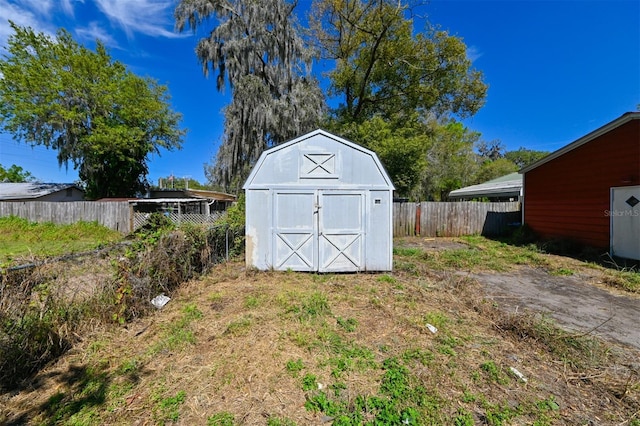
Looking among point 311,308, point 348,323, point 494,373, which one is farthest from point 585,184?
point 311,308

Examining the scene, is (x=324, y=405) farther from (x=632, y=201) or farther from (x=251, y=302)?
(x=632, y=201)

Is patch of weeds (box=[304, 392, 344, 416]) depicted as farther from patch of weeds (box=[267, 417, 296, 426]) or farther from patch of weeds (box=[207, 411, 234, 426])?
patch of weeds (box=[207, 411, 234, 426])

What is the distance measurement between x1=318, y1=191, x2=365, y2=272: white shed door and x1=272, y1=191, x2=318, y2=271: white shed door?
0.17 metres

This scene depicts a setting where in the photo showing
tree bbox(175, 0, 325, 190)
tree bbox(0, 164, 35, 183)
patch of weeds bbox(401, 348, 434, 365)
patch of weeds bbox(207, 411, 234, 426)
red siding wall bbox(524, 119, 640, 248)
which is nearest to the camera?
patch of weeds bbox(207, 411, 234, 426)

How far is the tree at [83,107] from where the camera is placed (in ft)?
51.4

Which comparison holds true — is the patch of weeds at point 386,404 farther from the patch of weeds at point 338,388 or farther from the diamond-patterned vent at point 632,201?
the diamond-patterned vent at point 632,201

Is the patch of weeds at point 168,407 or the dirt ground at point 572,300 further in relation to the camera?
the dirt ground at point 572,300

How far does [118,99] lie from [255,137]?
11.2 meters

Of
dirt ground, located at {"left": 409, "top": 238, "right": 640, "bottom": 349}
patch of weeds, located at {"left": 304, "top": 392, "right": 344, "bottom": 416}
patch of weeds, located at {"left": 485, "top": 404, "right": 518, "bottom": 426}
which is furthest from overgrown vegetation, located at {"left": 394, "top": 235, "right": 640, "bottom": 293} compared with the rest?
patch of weeds, located at {"left": 304, "top": 392, "right": 344, "bottom": 416}

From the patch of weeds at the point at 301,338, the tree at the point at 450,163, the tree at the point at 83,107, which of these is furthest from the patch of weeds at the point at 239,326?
the tree at the point at 450,163

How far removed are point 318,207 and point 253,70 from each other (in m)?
12.1

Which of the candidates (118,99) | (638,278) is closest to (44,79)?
(118,99)

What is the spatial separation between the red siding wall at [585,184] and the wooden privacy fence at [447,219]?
1605mm

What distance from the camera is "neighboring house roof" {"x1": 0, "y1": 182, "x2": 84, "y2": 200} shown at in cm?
1834
